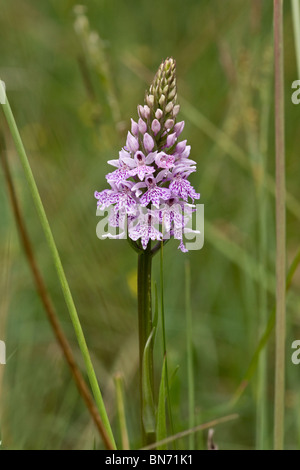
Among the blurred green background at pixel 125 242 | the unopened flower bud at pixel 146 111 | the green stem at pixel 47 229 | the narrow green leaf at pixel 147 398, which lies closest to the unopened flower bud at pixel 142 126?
the unopened flower bud at pixel 146 111

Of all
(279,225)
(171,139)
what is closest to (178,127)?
(171,139)

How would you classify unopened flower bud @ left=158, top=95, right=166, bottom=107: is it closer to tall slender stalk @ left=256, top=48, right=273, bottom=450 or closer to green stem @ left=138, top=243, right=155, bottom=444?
green stem @ left=138, top=243, right=155, bottom=444

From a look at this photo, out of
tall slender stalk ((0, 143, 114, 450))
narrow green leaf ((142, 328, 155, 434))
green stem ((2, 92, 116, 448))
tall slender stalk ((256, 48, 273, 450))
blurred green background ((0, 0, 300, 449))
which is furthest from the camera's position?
blurred green background ((0, 0, 300, 449))

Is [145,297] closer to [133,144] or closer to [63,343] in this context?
[133,144]

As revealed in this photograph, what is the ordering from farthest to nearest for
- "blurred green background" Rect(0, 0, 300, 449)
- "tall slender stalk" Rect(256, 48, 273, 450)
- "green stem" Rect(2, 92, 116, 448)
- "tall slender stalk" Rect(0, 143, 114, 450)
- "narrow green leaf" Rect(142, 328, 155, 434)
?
"blurred green background" Rect(0, 0, 300, 449) < "tall slender stalk" Rect(256, 48, 273, 450) < "tall slender stalk" Rect(0, 143, 114, 450) < "narrow green leaf" Rect(142, 328, 155, 434) < "green stem" Rect(2, 92, 116, 448)

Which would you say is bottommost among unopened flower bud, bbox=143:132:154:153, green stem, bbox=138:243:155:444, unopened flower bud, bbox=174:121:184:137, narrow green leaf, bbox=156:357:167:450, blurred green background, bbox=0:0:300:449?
narrow green leaf, bbox=156:357:167:450

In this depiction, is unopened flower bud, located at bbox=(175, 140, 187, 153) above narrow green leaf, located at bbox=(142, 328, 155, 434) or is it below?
above

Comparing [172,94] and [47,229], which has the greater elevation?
[172,94]

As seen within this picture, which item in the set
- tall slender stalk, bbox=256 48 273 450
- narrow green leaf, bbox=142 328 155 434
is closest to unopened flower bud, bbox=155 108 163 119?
narrow green leaf, bbox=142 328 155 434

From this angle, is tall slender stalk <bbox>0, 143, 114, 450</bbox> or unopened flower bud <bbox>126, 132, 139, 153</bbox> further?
tall slender stalk <bbox>0, 143, 114, 450</bbox>
